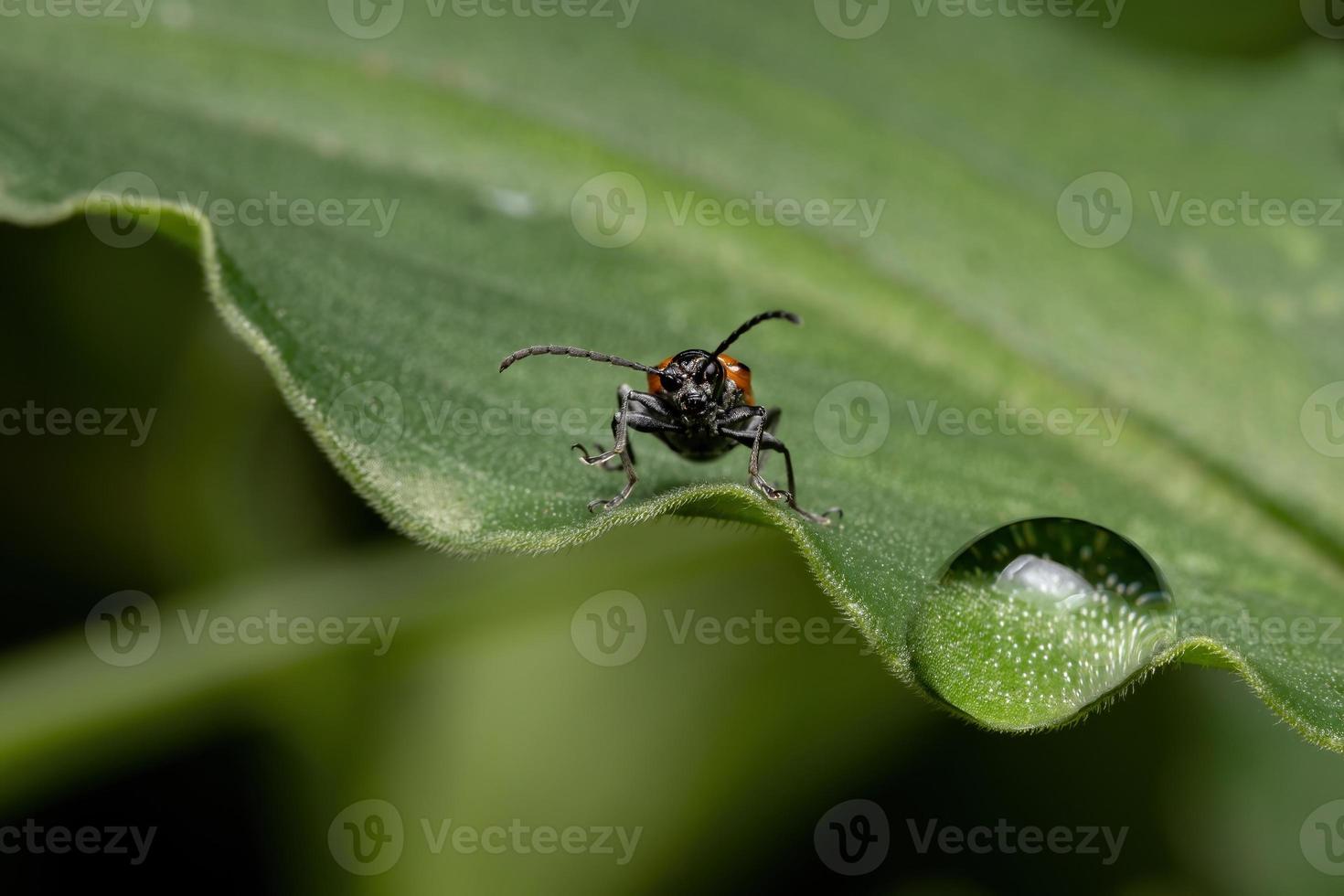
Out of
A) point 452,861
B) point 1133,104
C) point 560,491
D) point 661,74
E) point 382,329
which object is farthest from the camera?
point 1133,104

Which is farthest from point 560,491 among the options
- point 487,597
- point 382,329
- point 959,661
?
point 487,597

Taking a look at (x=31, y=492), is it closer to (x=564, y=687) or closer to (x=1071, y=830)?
(x=564, y=687)
